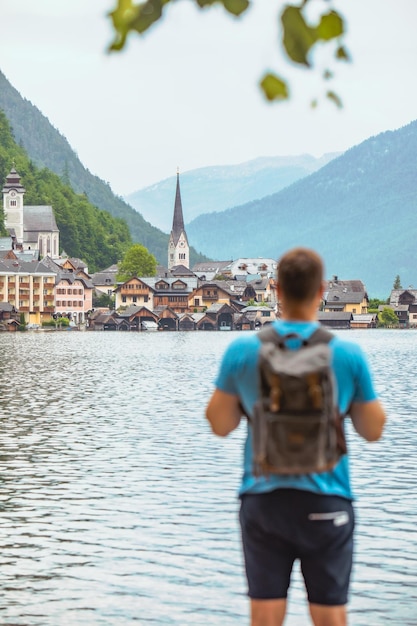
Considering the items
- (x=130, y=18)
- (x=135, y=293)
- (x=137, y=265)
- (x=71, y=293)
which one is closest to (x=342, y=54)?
(x=130, y=18)

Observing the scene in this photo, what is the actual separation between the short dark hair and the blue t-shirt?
0.44 feet

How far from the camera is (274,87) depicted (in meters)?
3.78

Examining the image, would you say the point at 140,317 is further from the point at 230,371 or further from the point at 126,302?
the point at 230,371

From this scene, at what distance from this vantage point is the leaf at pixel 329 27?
3.70 meters

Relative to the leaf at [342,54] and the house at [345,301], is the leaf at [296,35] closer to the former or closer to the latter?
the leaf at [342,54]

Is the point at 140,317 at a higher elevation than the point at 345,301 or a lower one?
lower

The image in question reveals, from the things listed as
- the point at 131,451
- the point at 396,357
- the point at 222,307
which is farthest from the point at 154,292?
the point at 131,451

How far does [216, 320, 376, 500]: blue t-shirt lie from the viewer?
5.27m

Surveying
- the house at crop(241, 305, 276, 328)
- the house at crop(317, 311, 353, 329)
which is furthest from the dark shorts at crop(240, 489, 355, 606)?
the house at crop(317, 311, 353, 329)

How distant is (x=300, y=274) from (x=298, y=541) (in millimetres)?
1200

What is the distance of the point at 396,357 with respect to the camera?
75438mm

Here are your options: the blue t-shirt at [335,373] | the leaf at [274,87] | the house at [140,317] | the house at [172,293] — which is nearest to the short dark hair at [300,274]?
the blue t-shirt at [335,373]

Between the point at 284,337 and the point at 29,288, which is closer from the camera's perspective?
the point at 284,337

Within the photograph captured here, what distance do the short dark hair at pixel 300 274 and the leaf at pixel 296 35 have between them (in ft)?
5.41
